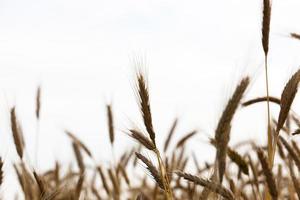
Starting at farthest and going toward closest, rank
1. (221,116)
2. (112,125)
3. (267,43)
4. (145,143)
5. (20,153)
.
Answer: (112,125) < (20,153) < (267,43) < (145,143) < (221,116)

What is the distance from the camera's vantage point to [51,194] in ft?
7.26

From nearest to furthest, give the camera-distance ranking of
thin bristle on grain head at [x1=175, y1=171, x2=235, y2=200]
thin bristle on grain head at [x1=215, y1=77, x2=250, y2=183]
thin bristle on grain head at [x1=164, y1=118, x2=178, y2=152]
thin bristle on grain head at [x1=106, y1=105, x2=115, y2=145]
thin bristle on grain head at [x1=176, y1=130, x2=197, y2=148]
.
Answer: thin bristle on grain head at [x1=175, y1=171, x2=235, y2=200]
thin bristle on grain head at [x1=215, y1=77, x2=250, y2=183]
thin bristle on grain head at [x1=106, y1=105, x2=115, y2=145]
thin bristle on grain head at [x1=164, y1=118, x2=178, y2=152]
thin bristle on grain head at [x1=176, y1=130, x2=197, y2=148]

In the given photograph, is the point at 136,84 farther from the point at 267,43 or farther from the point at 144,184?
the point at 144,184

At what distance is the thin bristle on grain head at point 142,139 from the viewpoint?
86.0 inches

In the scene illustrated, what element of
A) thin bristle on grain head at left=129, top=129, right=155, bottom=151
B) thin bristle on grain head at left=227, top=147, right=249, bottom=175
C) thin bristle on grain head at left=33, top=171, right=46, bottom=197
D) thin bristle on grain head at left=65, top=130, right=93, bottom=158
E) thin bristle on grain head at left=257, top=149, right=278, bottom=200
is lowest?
thin bristle on grain head at left=65, top=130, right=93, bottom=158

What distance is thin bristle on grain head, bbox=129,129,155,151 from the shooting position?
7.16ft

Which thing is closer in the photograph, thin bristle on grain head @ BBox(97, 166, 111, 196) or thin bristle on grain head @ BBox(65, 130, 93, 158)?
thin bristle on grain head @ BBox(97, 166, 111, 196)

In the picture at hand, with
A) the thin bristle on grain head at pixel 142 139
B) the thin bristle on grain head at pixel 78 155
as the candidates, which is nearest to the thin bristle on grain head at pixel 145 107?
the thin bristle on grain head at pixel 142 139

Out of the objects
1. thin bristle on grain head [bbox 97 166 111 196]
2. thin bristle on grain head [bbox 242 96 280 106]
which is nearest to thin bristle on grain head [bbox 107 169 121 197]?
thin bristle on grain head [bbox 97 166 111 196]

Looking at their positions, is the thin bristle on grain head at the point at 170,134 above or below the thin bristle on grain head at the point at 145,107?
below

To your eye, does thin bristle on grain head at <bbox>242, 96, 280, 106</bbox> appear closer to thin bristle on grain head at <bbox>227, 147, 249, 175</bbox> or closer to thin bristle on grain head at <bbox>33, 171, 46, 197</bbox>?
thin bristle on grain head at <bbox>227, 147, 249, 175</bbox>

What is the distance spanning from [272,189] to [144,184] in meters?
4.24

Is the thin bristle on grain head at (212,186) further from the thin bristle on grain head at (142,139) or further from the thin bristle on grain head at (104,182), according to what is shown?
the thin bristle on grain head at (104,182)

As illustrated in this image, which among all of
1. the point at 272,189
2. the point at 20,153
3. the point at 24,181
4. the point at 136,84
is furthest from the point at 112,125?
the point at 272,189
